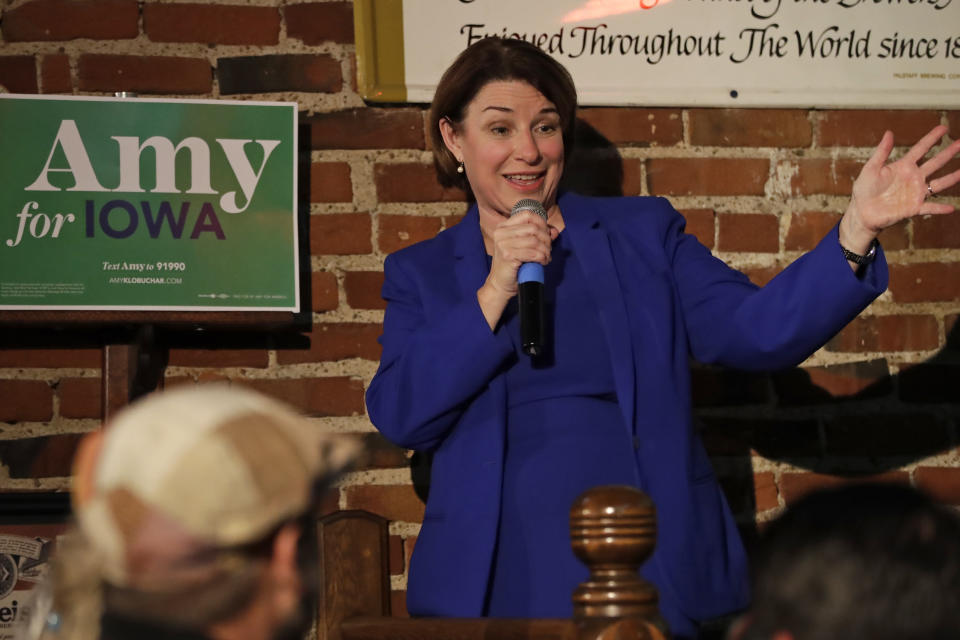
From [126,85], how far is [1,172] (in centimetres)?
31

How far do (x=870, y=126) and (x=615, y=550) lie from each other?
5.51 ft

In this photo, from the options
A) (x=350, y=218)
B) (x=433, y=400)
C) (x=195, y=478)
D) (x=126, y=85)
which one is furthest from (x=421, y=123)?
(x=195, y=478)

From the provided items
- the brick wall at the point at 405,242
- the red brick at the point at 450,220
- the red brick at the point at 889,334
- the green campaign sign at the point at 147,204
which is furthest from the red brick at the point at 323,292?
the red brick at the point at 889,334

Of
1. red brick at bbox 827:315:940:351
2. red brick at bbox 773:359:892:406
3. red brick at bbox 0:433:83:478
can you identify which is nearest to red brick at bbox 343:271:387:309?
red brick at bbox 0:433:83:478

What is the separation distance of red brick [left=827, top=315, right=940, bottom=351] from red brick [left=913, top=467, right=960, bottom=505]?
26cm

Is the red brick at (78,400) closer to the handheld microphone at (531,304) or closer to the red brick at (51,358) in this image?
the red brick at (51,358)

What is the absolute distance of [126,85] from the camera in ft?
7.87

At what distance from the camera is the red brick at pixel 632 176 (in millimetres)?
2479

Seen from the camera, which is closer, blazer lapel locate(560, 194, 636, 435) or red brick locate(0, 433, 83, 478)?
blazer lapel locate(560, 194, 636, 435)

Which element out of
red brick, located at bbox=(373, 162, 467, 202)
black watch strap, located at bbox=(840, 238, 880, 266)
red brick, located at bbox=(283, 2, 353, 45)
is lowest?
black watch strap, located at bbox=(840, 238, 880, 266)

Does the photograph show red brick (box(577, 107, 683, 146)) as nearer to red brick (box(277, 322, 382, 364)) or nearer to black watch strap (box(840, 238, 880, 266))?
red brick (box(277, 322, 382, 364))

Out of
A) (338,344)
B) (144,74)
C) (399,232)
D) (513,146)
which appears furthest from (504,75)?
(144,74)

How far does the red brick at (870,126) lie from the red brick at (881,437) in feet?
1.91

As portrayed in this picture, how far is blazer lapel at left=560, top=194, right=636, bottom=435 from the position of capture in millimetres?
1883
